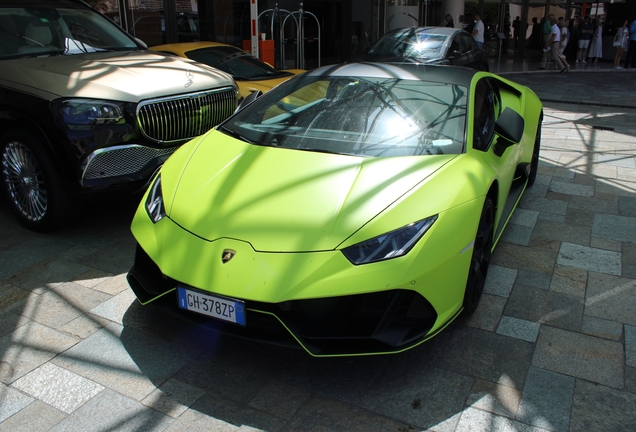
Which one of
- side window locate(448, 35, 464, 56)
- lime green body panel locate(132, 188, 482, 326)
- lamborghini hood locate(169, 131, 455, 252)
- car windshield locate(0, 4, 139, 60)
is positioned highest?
car windshield locate(0, 4, 139, 60)

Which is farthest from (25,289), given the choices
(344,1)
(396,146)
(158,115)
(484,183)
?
(344,1)

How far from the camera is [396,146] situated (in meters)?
3.27

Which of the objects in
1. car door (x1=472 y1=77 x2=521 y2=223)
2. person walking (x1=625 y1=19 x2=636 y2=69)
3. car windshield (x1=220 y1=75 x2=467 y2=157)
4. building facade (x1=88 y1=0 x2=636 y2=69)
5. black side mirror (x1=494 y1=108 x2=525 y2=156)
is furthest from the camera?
person walking (x1=625 y1=19 x2=636 y2=69)

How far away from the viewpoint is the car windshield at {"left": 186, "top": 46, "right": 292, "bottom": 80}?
752cm

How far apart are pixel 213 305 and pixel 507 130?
2.31 meters

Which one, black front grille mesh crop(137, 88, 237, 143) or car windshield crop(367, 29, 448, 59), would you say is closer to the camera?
black front grille mesh crop(137, 88, 237, 143)

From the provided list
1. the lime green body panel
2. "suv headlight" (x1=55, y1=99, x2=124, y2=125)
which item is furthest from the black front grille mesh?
the lime green body panel

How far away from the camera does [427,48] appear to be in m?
10.1

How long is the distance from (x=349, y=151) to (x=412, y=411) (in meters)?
1.45

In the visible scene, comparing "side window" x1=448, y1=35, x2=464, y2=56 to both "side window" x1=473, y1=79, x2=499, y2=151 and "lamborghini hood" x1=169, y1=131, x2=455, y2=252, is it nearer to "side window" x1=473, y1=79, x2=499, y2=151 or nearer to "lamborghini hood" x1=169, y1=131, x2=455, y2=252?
"side window" x1=473, y1=79, x2=499, y2=151

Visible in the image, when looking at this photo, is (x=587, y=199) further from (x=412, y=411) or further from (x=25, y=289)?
(x=25, y=289)

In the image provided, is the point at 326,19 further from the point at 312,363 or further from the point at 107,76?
the point at 312,363

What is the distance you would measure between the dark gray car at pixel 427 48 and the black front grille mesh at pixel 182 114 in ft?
18.3

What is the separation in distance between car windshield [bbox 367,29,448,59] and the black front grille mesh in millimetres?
5732
